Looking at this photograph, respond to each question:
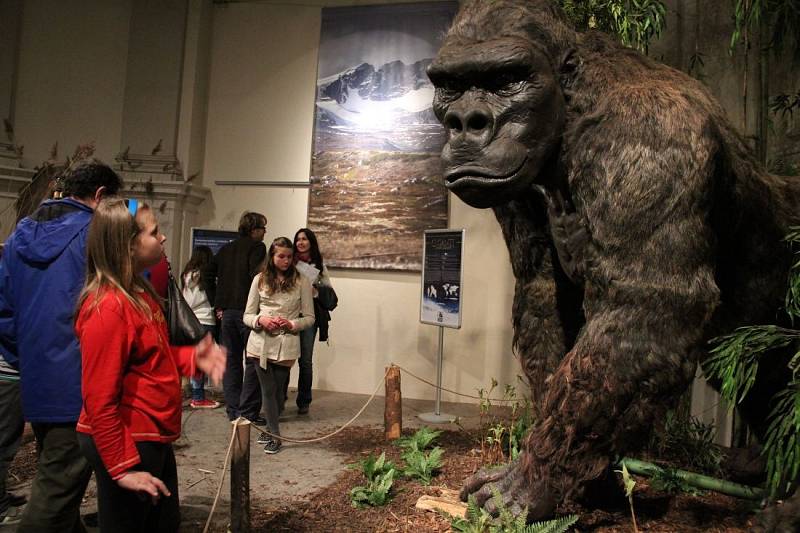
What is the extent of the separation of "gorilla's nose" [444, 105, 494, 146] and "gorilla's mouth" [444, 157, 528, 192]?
104 millimetres

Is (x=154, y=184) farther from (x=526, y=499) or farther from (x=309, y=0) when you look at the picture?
(x=526, y=499)

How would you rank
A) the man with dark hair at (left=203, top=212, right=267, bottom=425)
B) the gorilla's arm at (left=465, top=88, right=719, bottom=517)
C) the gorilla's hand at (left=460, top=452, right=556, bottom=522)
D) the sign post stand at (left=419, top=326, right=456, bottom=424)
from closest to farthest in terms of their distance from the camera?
the gorilla's arm at (left=465, top=88, right=719, bottom=517) → the gorilla's hand at (left=460, top=452, right=556, bottom=522) → the man with dark hair at (left=203, top=212, right=267, bottom=425) → the sign post stand at (left=419, top=326, right=456, bottom=424)

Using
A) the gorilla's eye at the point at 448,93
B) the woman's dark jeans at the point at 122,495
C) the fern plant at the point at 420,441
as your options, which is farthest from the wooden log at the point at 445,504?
the gorilla's eye at the point at 448,93

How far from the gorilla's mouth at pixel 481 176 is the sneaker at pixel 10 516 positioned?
2.78 meters

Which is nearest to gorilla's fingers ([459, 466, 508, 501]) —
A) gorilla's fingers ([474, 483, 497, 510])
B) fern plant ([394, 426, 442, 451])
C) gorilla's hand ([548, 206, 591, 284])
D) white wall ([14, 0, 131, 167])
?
gorilla's fingers ([474, 483, 497, 510])

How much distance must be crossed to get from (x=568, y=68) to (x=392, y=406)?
9.43 feet

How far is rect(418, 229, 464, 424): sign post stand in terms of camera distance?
5250 mm

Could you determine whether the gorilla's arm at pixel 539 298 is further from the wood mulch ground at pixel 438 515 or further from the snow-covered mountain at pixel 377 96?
the snow-covered mountain at pixel 377 96

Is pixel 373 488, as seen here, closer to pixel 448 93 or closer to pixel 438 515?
pixel 438 515

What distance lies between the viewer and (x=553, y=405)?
2098 mm

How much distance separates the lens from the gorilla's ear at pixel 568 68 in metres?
2.29

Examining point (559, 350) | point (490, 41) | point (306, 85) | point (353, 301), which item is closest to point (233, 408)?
point (353, 301)

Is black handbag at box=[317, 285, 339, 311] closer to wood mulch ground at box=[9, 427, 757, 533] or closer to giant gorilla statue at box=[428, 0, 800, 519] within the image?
wood mulch ground at box=[9, 427, 757, 533]

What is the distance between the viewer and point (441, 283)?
17.7 ft
